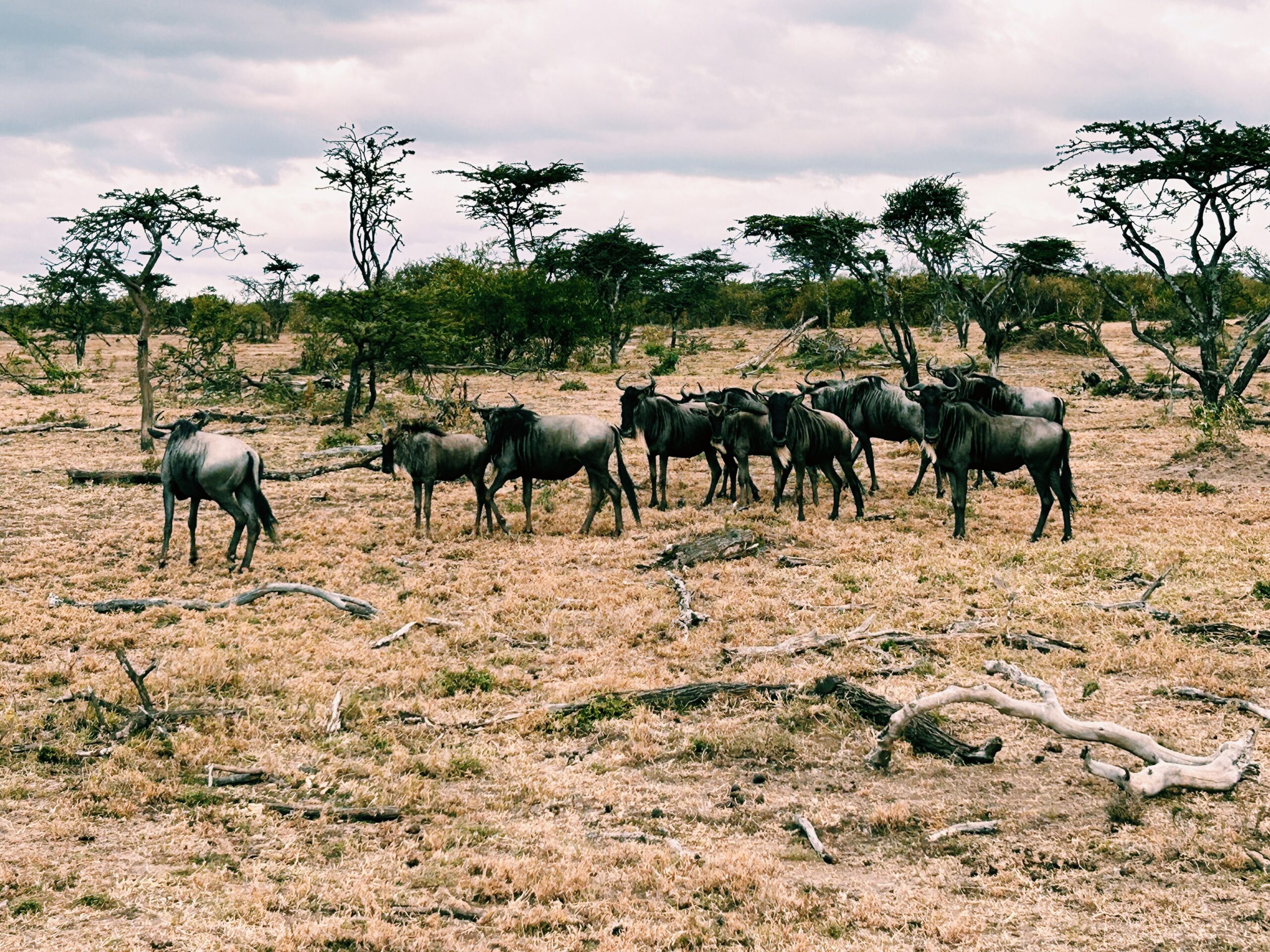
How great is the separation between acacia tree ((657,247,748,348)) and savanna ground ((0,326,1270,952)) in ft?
98.1

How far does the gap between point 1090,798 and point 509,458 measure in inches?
323

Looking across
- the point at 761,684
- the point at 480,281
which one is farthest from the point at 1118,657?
the point at 480,281

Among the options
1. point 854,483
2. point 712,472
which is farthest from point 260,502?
point 854,483

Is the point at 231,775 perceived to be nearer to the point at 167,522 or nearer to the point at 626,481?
the point at 167,522

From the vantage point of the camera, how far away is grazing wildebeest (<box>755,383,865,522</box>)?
41.5ft

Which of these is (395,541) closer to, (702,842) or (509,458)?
(509,458)

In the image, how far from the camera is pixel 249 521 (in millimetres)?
10539

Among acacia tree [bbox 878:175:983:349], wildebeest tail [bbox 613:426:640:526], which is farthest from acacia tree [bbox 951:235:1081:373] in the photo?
wildebeest tail [bbox 613:426:640:526]

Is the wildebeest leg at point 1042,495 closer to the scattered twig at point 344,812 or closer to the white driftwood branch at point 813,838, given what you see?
the white driftwood branch at point 813,838

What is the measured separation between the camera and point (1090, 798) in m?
5.30

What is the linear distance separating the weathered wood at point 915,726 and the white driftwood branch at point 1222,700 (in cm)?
160

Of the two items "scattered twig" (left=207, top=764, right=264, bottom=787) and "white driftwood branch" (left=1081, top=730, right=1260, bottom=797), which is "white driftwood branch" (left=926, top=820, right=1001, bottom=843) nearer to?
"white driftwood branch" (left=1081, top=730, right=1260, bottom=797)

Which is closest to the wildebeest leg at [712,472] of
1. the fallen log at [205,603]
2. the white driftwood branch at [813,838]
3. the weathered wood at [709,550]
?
the weathered wood at [709,550]

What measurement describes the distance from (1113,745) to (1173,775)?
0.46 meters
